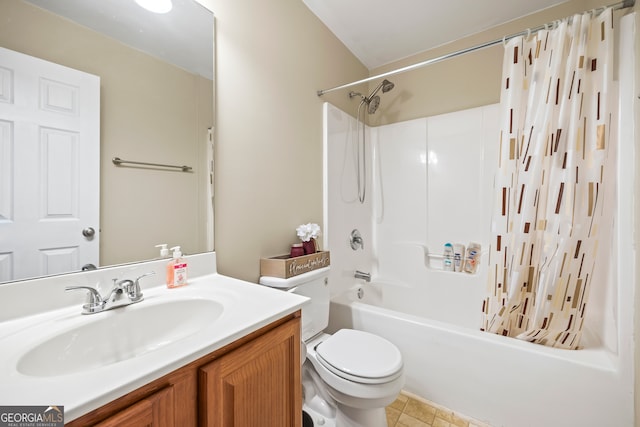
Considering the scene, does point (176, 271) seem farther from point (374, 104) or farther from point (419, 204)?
point (374, 104)

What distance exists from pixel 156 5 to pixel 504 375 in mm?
2225

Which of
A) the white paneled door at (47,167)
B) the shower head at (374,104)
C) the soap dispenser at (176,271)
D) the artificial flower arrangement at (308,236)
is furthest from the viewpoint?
the shower head at (374,104)

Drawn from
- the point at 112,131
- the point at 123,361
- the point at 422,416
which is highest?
the point at 112,131

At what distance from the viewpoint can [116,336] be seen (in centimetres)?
72

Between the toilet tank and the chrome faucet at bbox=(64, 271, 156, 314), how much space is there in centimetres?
58

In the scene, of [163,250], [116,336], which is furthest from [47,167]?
[116,336]

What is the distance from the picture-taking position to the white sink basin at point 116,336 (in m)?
0.58

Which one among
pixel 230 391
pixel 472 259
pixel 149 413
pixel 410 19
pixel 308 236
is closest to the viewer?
pixel 149 413

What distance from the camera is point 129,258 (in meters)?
0.90

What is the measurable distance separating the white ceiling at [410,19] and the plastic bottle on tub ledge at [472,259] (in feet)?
5.48

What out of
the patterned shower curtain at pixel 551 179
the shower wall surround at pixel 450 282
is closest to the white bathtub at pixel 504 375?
the shower wall surround at pixel 450 282

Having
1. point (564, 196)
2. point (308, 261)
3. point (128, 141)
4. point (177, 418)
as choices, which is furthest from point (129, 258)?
point (564, 196)

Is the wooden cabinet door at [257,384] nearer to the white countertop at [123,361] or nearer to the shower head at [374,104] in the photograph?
the white countertop at [123,361]

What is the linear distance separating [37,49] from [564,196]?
6.61 ft
